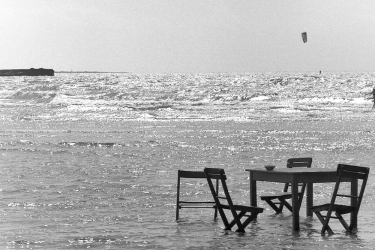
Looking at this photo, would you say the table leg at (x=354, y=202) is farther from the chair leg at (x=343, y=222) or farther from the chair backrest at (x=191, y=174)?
the chair backrest at (x=191, y=174)

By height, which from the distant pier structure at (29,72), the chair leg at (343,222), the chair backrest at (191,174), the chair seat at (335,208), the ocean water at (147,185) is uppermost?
the distant pier structure at (29,72)

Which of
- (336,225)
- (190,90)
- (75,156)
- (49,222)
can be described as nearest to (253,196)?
(336,225)

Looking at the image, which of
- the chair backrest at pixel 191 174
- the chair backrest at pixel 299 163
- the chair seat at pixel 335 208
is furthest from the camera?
the chair backrest at pixel 299 163

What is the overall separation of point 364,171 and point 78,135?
76.4ft

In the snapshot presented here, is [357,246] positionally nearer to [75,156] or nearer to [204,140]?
[75,156]

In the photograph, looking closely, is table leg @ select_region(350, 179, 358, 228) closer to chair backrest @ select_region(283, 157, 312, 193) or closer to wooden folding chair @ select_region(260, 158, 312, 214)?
wooden folding chair @ select_region(260, 158, 312, 214)

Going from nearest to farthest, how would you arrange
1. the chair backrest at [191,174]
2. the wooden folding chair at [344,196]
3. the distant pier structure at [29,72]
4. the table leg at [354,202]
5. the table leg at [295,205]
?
1. the wooden folding chair at [344,196]
2. the table leg at [295,205]
3. the table leg at [354,202]
4. the chair backrest at [191,174]
5. the distant pier structure at [29,72]

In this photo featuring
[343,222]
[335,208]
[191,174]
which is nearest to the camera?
[335,208]

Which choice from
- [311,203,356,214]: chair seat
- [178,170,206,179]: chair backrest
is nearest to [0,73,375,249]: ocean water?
[311,203,356,214]: chair seat

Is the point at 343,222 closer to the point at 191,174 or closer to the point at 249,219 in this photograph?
the point at 249,219

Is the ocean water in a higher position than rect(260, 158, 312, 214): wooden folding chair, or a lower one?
lower

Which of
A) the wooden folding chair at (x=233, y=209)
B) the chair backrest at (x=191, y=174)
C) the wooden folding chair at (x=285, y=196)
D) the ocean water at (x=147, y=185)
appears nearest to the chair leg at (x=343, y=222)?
the ocean water at (x=147, y=185)

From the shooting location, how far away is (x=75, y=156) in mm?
21484

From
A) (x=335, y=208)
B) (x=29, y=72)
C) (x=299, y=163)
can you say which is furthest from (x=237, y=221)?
(x=29, y=72)
